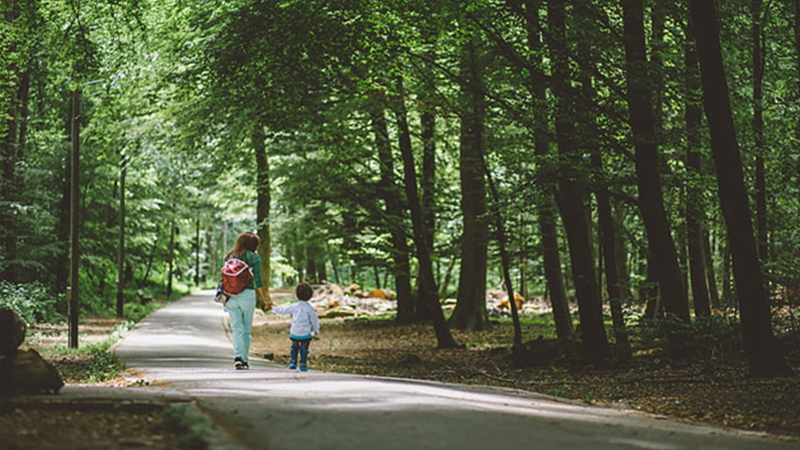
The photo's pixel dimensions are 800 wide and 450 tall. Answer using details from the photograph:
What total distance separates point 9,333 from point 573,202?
32.3 ft

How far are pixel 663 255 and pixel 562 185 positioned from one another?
2140 mm

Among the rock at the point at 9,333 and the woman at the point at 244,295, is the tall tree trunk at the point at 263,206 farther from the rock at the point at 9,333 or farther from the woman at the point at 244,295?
the rock at the point at 9,333

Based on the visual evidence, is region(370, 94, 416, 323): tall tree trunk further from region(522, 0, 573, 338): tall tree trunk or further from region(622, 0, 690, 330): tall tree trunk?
region(622, 0, 690, 330): tall tree trunk

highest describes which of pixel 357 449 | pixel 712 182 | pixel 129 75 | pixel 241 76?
pixel 129 75

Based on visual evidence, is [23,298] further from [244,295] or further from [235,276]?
[235,276]

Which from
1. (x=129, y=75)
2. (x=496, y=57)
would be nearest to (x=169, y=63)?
(x=129, y=75)

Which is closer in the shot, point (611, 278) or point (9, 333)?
point (9, 333)

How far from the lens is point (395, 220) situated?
22.2m

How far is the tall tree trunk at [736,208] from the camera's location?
908 cm

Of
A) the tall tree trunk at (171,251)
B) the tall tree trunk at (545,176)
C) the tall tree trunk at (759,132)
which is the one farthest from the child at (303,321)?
the tall tree trunk at (171,251)

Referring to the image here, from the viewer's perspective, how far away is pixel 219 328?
77.3ft

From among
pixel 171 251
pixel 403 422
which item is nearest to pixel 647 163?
pixel 403 422

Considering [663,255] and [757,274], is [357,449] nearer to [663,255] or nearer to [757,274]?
[757,274]

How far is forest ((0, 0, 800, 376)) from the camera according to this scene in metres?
11.9
